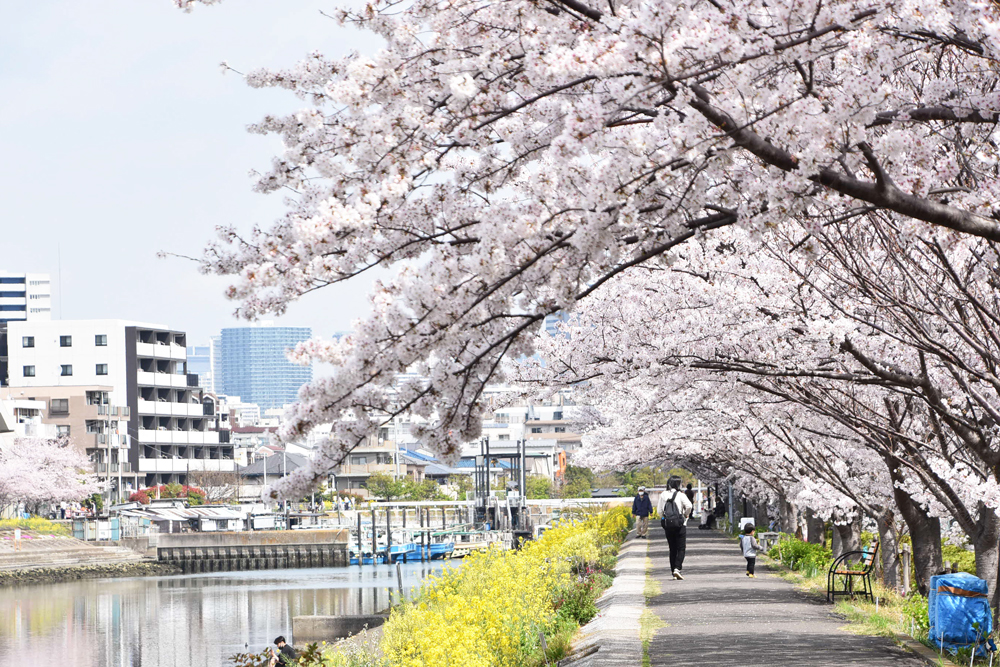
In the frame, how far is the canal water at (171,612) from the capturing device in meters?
34.8

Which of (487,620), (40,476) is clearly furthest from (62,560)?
(487,620)

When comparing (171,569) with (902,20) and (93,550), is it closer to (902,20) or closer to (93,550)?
(93,550)

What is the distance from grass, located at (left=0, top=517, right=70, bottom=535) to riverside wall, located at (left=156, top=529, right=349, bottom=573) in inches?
244

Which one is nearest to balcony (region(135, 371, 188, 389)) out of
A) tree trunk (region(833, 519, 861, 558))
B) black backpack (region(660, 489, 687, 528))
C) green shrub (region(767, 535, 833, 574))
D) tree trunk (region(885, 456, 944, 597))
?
green shrub (region(767, 535, 833, 574))

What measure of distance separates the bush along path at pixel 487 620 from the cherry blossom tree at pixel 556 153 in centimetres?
370

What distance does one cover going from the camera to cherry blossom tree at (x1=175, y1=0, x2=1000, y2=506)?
469 cm

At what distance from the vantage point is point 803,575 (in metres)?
20.1

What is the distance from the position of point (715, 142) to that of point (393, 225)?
5.72 ft

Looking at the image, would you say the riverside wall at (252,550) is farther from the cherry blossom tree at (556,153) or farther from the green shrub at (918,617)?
the cherry blossom tree at (556,153)

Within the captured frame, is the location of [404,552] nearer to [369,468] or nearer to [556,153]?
[369,468]

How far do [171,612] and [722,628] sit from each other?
37427 millimetres

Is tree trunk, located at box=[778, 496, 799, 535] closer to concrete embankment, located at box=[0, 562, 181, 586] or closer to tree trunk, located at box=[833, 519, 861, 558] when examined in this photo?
tree trunk, located at box=[833, 519, 861, 558]

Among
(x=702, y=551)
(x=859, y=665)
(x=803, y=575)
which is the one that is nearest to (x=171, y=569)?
(x=702, y=551)

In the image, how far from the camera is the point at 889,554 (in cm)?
1775
